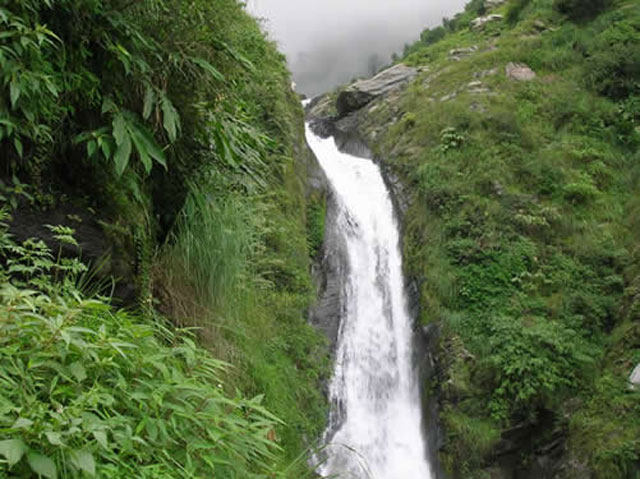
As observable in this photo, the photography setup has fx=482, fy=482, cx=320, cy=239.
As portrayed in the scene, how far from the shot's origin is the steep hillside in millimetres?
8242

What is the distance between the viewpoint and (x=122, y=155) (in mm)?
2736

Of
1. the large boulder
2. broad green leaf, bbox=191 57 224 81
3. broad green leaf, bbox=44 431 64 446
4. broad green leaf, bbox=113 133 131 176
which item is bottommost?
broad green leaf, bbox=44 431 64 446

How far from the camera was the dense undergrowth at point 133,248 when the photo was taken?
171 cm

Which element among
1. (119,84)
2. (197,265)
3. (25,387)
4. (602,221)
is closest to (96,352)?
(25,387)

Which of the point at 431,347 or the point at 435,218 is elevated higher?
the point at 435,218

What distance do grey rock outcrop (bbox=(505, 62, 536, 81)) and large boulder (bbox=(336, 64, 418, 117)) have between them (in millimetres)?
5269

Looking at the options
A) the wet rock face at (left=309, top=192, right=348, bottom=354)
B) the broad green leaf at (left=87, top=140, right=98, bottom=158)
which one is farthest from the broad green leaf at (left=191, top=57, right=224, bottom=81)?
the wet rock face at (left=309, top=192, right=348, bottom=354)

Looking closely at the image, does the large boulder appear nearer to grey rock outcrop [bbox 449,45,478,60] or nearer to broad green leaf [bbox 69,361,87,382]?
grey rock outcrop [bbox 449,45,478,60]

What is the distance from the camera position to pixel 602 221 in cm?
1160

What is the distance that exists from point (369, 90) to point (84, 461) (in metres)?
22.9

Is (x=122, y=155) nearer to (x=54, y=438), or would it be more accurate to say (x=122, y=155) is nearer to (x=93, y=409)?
(x=93, y=409)

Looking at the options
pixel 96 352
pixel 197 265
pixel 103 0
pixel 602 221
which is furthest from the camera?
pixel 602 221

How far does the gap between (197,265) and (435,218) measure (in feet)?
32.9

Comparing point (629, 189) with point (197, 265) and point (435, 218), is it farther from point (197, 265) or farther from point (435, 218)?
point (197, 265)
